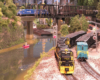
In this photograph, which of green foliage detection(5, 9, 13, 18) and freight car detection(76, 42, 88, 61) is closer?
freight car detection(76, 42, 88, 61)

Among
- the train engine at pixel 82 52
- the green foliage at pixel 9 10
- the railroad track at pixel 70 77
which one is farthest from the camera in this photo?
the green foliage at pixel 9 10

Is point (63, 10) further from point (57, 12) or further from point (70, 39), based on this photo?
point (70, 39)

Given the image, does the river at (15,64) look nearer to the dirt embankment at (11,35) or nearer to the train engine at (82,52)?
the dirt embankment at (11,35)

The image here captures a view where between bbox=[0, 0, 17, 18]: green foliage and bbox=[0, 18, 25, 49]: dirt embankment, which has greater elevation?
bbox=[0, 0, 17, 18]: green foliage

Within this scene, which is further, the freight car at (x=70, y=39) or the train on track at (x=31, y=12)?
the train on track at (x=31, y=12)

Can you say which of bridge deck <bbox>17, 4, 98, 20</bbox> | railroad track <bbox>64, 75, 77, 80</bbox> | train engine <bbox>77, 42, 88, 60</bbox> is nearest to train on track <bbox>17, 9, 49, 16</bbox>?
bridge deck <bbox>17, 4, 98, 20</bbox>

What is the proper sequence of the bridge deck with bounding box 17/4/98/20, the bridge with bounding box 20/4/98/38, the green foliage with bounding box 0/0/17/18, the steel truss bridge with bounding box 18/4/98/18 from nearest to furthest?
the green foliage with bounding box 0/0/17/18 < the bridge with bounding box 20/4/98/38 < the bridge deck with bounding box 17/4/98/20 < the steel truss bridge with bounding box 18/4/98/18

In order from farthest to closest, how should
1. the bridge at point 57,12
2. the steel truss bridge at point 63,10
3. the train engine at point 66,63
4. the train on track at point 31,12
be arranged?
the steel truss bridge at point 63,10 → the bridge at point 57,12 → the train on track at point 31,12 → the train engine at point 66,63

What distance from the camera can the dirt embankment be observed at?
91.0 feet

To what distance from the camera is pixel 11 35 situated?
30.0 metres

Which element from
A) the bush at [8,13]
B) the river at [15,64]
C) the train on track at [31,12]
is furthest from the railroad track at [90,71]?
the train on track at [31,12]

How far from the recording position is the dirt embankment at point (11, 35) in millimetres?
27723

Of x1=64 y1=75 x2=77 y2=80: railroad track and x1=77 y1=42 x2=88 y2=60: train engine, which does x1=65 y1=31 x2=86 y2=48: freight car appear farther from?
x1=64 y1=75 x2=77 y2=80: railroad track

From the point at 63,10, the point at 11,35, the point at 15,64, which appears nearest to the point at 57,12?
the point at 63,10
